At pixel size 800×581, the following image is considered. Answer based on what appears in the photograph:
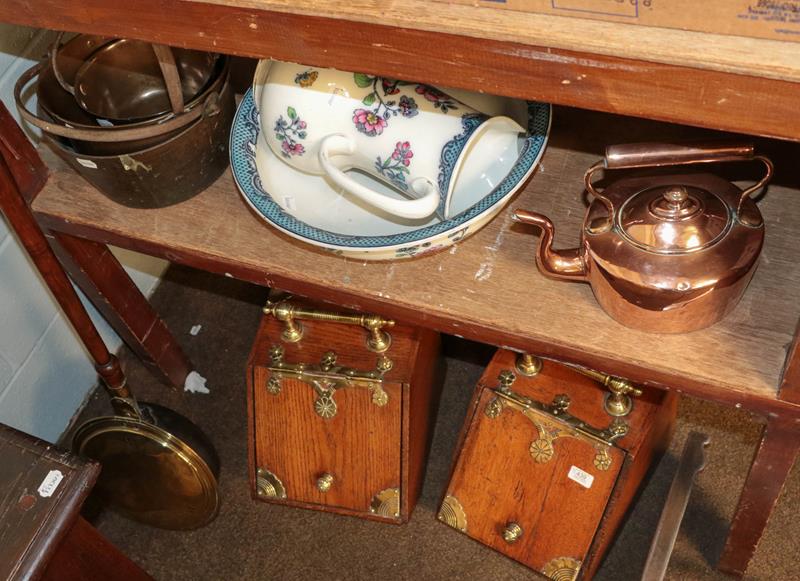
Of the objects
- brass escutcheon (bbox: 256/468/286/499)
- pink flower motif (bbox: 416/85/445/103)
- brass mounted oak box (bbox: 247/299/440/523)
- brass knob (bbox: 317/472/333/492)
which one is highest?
pink flower motif (bbox: 416/85/445/103)

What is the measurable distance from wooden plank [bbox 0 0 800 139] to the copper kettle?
21 cm

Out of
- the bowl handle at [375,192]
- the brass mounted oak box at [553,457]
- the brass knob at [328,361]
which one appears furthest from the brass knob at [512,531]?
the bowl handle at [375,192]

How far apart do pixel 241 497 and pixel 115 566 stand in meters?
0.37

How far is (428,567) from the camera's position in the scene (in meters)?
1.39

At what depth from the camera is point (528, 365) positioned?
1.27 m

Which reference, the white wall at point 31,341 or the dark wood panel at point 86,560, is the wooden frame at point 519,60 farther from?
the dark wood panel at point 86,560

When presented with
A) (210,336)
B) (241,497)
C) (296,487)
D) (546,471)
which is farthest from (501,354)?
(210,336)

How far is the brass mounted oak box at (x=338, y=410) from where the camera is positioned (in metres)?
1.32

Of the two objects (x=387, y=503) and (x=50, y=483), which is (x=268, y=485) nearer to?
(x=387, y=503)

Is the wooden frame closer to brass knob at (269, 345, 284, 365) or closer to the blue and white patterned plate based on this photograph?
the blue and white patterned plate

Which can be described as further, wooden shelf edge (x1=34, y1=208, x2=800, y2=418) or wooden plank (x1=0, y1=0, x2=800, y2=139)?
wooden shelf edge (x1=34, y1=208, x2=800, y2=418)

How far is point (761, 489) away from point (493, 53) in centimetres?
67

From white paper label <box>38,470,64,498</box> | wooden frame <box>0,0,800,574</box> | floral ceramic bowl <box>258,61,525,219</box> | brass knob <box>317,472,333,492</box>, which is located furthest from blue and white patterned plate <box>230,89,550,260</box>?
brass knob <box>317,472,333,492</box>

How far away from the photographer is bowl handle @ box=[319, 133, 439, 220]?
929 mm
